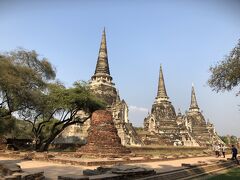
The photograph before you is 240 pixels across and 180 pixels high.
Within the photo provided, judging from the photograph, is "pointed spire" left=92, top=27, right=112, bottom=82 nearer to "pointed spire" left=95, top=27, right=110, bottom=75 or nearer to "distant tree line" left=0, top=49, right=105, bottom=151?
"pointed spire" left=95, top=27, right=110, bottom=75

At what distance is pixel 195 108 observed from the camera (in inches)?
2272

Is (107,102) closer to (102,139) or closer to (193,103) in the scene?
(102,139)

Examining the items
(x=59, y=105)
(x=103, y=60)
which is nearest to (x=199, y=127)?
(x=103, y=60)

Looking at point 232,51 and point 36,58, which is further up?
point 36,58

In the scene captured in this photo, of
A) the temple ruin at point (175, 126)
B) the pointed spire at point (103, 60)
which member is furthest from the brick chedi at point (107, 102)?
the temple ruin at point (175, 126)

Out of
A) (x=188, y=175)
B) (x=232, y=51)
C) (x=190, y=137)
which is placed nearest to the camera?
(x=188, y=175)

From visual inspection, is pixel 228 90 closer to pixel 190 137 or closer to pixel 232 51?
pixel 232 51

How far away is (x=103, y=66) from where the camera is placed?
141ft

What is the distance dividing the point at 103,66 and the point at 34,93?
22602 mm

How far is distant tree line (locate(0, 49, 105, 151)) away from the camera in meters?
19.6

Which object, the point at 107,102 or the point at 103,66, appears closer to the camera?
the point at 107,102

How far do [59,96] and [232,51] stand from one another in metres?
15.7

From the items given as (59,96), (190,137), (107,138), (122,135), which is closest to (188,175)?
(107,138)

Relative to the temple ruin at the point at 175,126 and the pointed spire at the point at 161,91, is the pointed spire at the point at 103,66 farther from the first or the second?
the pointed spire at the point at 161,91
